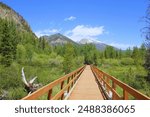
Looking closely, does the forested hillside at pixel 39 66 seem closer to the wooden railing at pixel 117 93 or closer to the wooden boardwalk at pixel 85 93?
the wooden boardwalk at pixel 85 93

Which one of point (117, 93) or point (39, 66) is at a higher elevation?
point (117, 93)

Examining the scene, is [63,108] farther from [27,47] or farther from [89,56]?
[89,56]

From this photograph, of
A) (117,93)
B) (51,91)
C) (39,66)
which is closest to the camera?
(51,91)

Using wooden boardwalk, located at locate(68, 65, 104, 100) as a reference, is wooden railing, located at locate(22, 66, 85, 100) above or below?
above

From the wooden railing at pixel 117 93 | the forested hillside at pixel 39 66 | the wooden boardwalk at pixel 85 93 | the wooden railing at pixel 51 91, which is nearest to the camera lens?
the wooden railing at pixel 51 91

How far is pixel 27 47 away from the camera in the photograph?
130 m

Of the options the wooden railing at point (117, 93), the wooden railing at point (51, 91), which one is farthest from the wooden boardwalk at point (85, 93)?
the wooden railing at point (51, 91)

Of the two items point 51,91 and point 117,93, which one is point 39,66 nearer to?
point 117,93

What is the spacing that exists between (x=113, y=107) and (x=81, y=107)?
0.65 m

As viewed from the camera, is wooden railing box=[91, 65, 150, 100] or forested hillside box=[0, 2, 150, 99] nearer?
wooden railing box=[91, 65, 150, 100]

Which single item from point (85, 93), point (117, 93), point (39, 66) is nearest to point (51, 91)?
point (117, 93)

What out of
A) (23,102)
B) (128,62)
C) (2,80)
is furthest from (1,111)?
(128,62)

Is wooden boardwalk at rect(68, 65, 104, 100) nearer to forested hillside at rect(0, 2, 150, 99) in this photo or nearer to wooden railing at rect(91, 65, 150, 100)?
wooden railing at rect(91, 65, 150, 100)

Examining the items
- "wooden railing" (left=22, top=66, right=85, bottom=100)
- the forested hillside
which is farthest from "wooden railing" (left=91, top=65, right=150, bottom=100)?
the forested hillside
